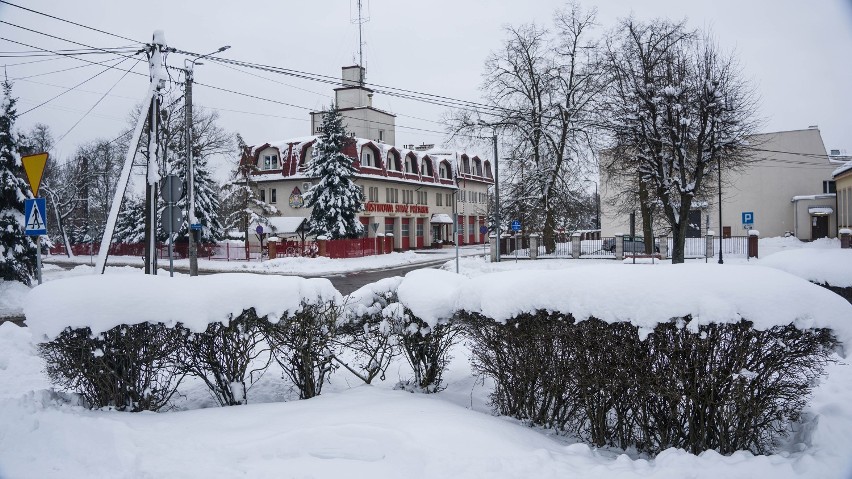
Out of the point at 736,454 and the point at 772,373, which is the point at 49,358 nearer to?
the point at 736,454

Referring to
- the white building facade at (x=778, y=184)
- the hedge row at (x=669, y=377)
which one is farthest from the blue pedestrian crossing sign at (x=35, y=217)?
the white building facade at (x=778, y=184)

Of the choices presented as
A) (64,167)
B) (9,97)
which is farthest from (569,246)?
(64,167)

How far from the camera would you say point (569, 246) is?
35531 mm

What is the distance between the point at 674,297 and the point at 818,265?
5.10 meters

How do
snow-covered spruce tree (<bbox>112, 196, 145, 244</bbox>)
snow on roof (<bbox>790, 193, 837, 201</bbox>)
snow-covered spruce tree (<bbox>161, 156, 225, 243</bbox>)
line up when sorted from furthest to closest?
snow-covered spruce tree (<bbox>112, 196, 145, 244</bbox>)
snow on roof (<bbox>790, 193, 837, 201</bbox>)
snow-covered spruce tree (<bbox>161, 156, 225, 243</bbox>)

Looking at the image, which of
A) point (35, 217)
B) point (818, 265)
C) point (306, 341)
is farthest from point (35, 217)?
point (818, 265)

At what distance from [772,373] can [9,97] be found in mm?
24555

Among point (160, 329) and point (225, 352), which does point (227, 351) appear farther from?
point (160, 329)

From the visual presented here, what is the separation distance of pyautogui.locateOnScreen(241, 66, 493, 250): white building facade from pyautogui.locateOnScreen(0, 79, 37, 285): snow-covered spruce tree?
2174cm

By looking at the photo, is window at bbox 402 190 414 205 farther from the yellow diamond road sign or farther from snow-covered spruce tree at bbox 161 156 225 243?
the yellow diamond road sign

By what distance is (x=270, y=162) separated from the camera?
47062 millimetres

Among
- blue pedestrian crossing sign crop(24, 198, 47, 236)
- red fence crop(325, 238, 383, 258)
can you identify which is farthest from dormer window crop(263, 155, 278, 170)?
blue pedestrian crossing sign crop(24, 198, 47, 236)

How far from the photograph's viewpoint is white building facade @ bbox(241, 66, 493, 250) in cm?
4572

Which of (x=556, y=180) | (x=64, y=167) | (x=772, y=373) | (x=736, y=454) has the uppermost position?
(x=64, y=167)
